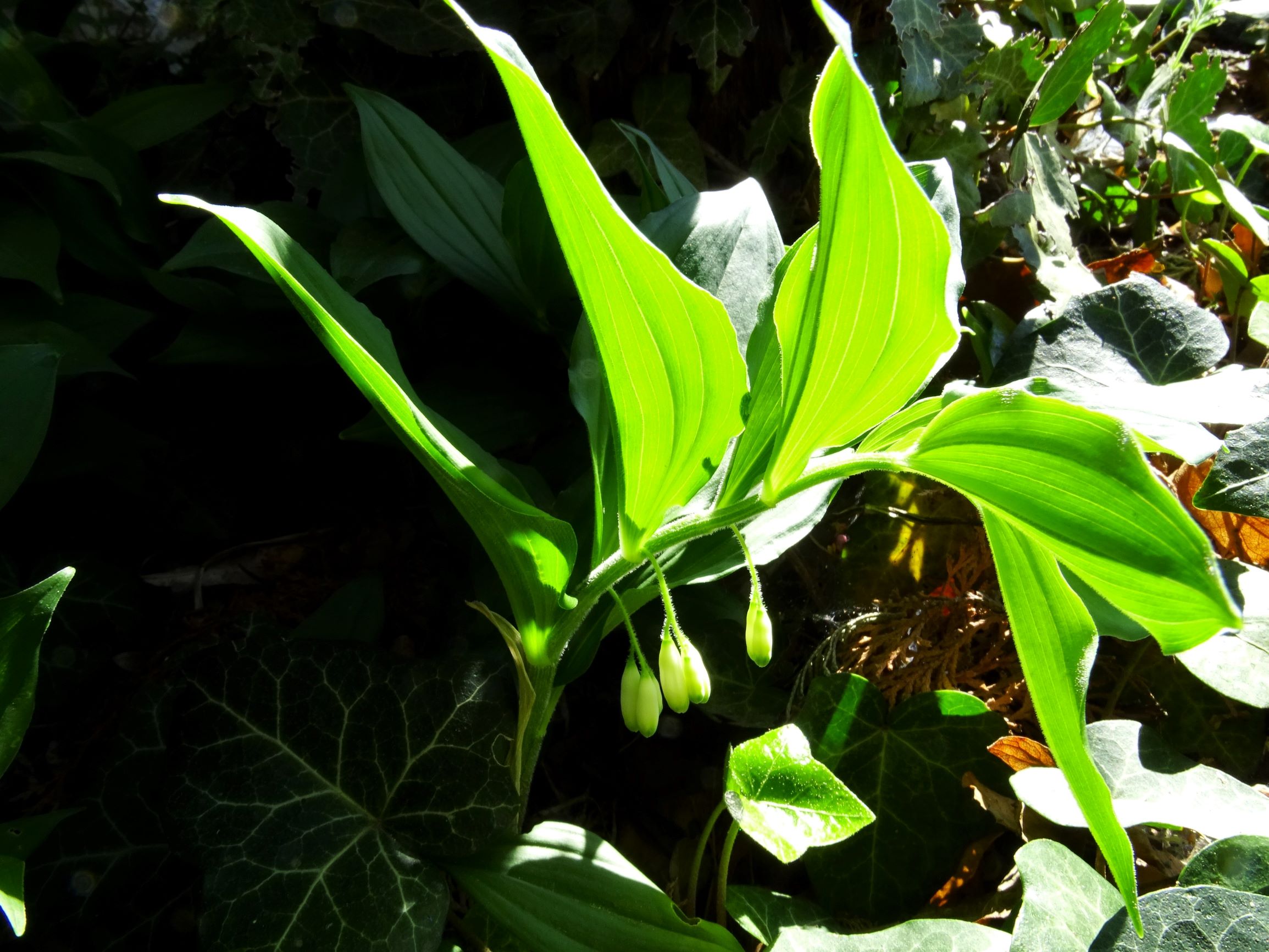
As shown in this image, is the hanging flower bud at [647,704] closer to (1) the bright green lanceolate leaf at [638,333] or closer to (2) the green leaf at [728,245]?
Result: (1) the bright green lanceolate leaf at [638,333]

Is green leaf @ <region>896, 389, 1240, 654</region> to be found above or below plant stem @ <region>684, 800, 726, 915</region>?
above

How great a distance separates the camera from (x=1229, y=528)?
1082mm

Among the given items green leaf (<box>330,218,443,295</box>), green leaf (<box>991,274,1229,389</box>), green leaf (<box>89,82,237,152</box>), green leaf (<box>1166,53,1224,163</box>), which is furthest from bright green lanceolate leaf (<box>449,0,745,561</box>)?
green leaf (<box>1166,53,1224,163</box>)

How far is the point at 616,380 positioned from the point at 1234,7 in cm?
143

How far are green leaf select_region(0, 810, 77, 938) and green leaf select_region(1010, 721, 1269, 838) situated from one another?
0.85 metres

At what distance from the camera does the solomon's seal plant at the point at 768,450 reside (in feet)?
1.72

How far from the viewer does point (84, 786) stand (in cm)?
99

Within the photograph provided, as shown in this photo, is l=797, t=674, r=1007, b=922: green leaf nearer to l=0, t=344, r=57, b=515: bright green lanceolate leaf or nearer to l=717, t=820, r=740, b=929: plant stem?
l=717, t=820, r=740, b=929: plant stem

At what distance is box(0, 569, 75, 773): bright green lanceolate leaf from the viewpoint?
0.74m

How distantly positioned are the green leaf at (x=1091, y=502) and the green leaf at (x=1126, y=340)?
2.02 feet

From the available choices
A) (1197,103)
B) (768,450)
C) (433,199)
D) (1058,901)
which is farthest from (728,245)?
(1197,103)

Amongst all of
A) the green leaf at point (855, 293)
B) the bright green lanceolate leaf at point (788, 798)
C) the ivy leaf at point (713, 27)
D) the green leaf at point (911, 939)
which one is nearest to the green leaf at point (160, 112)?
the ivy leaf at point (713, 27)

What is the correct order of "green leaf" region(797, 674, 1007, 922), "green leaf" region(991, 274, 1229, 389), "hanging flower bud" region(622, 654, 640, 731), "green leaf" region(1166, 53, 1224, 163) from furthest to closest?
"green leaf" region(1166, 53, 1224, 163)
"green leaf" region(991, 274, 1229, 389)
"green leaf" region(797, 674, 1007, 922)
"hanging flower bud" region(622, 654, 640, 731)

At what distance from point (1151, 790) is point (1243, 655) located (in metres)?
0.18
